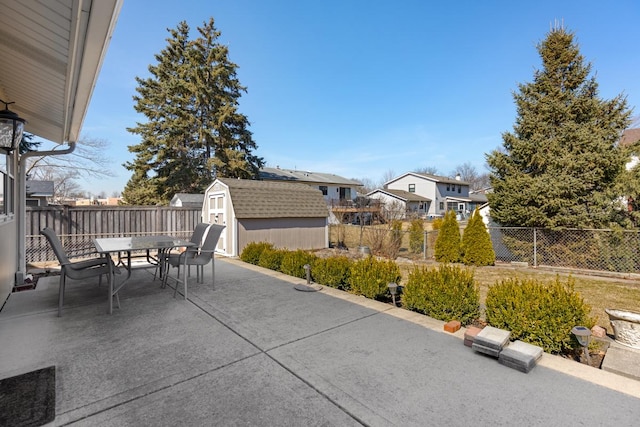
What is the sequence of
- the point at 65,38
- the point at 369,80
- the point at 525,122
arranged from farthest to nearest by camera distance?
the point at 369,80
the point at 525,122
the point at 65,38

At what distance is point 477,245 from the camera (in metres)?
9.39

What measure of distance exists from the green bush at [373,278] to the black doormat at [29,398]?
372cm

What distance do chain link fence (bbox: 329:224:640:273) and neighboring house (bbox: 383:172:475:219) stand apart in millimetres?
21463

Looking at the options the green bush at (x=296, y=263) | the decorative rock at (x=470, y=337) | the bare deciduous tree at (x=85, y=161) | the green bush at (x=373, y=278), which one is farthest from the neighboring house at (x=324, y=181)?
the decorative rock at (x=470, y=337)

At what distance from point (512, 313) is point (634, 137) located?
701 inches

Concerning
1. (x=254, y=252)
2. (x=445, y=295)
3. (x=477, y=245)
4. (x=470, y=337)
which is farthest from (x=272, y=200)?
(x=470, y=337)

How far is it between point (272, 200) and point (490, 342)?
9369 millimetres

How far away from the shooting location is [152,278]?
6160 mm

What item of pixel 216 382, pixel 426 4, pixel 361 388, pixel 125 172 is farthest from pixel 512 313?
pixel 125 172

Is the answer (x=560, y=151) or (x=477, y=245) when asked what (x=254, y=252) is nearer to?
(x=477, y=245)

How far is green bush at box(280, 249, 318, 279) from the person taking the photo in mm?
6113

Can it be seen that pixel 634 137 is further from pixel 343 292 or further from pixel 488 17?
pixel 343 292

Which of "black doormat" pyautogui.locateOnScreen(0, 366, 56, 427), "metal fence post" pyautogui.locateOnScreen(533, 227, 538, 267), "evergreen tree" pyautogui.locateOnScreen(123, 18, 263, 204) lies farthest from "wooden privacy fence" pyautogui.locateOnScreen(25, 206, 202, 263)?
"metal fence post" pyautogui.locateOnScreen(533, 227, 538, 267)

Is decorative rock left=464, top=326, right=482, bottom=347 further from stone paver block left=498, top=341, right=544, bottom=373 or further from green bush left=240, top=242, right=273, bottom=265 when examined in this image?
green bush left=240, top=242, right=273, bottom=265
